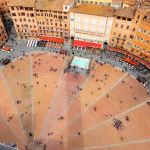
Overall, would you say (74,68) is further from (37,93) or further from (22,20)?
(22,20)

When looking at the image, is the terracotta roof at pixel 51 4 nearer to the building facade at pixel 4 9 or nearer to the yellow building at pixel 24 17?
the yellow building at pixel 24 17

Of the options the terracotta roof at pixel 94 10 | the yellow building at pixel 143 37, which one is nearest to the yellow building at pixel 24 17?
the terracotta roof at pixel 94 10

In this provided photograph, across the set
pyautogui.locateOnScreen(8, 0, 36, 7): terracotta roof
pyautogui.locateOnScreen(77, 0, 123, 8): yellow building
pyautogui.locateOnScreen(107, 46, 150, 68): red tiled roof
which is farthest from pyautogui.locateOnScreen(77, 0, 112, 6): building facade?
pyautogui.locateOnScreen(8, 0, 36, 7): terracotta roof

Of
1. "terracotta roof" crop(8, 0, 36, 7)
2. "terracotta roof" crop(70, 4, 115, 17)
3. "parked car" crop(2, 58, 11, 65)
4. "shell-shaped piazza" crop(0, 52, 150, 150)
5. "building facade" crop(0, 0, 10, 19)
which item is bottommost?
"shell-shaped piazza" crop(0, 52, 150, 150)

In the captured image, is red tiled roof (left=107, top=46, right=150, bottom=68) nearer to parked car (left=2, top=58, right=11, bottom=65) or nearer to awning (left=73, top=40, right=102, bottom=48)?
awning (left=73, top=40, right=102, bottom=48)

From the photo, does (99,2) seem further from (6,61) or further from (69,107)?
(6,61)

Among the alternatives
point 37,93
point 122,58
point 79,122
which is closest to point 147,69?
point 122,58
